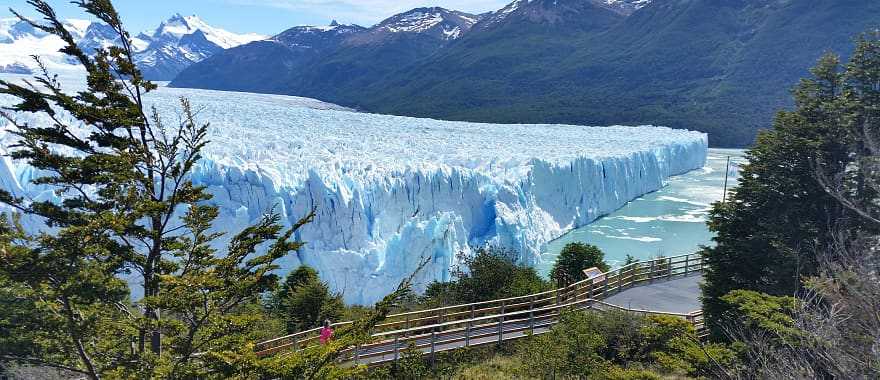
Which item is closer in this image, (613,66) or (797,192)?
(797,192)

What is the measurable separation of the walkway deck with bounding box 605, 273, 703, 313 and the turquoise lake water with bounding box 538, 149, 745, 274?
7.68 meters

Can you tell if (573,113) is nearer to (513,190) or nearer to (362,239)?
(513,190)

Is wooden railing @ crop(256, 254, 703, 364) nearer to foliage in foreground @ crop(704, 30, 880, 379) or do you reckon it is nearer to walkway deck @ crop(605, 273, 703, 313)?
walkway deck @ crop(605, 273, 703, 313)

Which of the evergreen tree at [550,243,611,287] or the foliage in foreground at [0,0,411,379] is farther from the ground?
the foliage in foreground at [0,0,411,379]

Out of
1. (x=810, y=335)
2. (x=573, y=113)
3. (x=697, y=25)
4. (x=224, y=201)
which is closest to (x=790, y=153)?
(x=810, y=335)

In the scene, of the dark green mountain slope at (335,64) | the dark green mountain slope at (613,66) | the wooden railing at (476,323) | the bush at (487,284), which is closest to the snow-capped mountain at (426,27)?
the dark green mountain slope at (335,64)

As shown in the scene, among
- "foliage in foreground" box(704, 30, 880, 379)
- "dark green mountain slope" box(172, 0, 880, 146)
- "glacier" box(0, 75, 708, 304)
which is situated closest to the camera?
"foliage in foreground" box(704, 30, 880, 379)

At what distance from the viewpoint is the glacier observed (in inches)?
718

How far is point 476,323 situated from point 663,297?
518 cm

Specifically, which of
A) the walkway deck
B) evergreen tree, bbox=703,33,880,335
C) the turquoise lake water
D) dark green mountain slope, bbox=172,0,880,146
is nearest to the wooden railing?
the walkway deck

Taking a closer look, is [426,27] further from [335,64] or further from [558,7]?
[558,7]

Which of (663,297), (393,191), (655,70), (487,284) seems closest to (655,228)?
(393,191)

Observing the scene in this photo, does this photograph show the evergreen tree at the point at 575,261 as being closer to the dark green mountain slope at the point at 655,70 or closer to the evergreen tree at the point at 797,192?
the evergreen tree at the point at 797,192

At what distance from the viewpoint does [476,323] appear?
11.6 m
